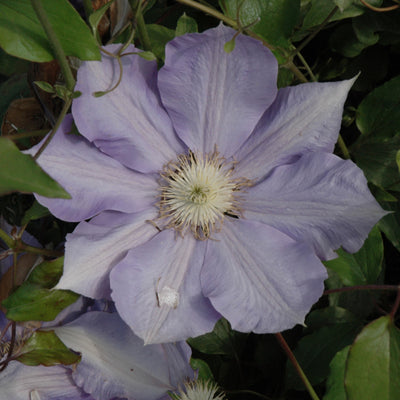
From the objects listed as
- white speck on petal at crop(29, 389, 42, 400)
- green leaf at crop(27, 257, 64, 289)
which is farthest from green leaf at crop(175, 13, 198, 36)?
white speck on petal at crop(29, 389, 42, 400)

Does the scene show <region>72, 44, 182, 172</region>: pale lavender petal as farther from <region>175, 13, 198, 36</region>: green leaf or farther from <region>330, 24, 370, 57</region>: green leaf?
<region>330, 24, 370, 57</region>: green leaf

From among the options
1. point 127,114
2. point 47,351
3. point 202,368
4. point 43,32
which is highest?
point 43,32

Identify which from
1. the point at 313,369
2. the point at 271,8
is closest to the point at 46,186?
the point at 271,8

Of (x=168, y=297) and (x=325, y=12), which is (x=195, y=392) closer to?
(x=168, y=297)

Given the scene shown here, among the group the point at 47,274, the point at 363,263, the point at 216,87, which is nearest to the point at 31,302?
the point at 47,274

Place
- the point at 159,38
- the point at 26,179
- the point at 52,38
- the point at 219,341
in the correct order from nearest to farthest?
the point at 26,179 → the point at 52,38 → the point at 159,38 → the point at 219,341

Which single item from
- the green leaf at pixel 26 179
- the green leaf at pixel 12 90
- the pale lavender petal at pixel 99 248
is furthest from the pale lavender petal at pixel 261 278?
the green leaf at pixel 12 90
